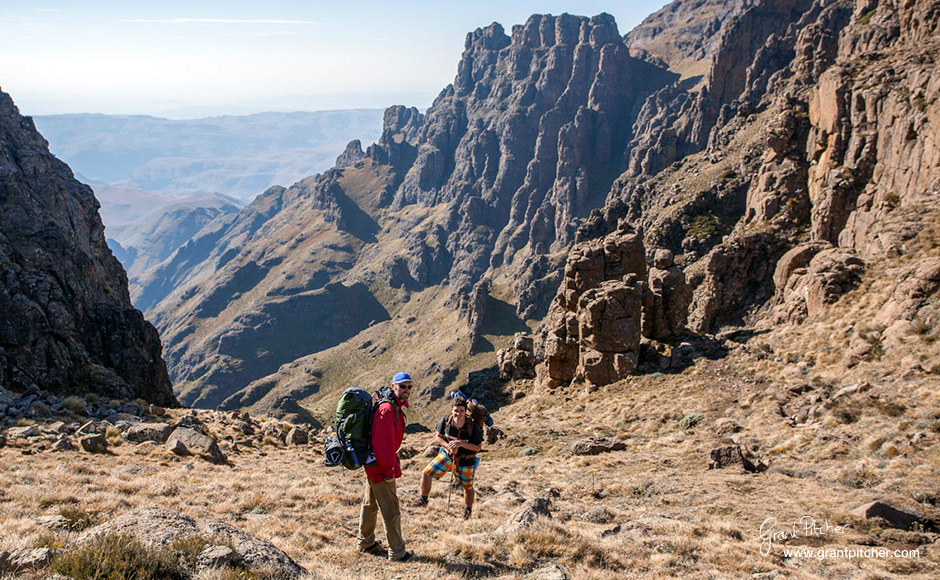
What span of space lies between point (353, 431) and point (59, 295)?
39424mm

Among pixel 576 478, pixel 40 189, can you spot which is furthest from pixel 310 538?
pixel 40 189

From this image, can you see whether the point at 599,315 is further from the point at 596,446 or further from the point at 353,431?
the point at 353,431

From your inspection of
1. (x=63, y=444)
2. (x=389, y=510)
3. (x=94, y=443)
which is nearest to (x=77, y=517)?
(x=389, y=510)

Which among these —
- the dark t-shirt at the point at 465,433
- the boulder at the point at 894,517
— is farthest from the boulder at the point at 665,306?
the dark t-shirt at the point at 465,433

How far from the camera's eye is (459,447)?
14.0 m

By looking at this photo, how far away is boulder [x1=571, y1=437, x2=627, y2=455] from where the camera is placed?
79.6 ft

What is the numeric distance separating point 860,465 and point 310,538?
1664 centimetres

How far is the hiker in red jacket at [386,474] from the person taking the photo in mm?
10883

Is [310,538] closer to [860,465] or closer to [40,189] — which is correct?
[860,465]

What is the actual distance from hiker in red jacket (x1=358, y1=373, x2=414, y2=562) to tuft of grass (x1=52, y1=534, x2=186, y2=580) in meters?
3.84

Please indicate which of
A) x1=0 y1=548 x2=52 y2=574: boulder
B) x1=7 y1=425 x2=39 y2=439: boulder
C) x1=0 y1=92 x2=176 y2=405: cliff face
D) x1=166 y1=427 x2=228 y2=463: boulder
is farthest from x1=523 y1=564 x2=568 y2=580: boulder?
x1=0 y1=92 x2=176 y2=405: cliff face

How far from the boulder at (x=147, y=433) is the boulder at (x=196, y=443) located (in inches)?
18.6

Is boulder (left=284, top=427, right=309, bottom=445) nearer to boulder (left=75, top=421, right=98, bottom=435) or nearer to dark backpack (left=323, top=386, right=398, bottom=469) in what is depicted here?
boulder (left=75, top=421, right=98, bottom=435)

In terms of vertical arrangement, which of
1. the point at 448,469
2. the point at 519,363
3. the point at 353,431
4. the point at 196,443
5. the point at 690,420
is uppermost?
the point at 353,431
